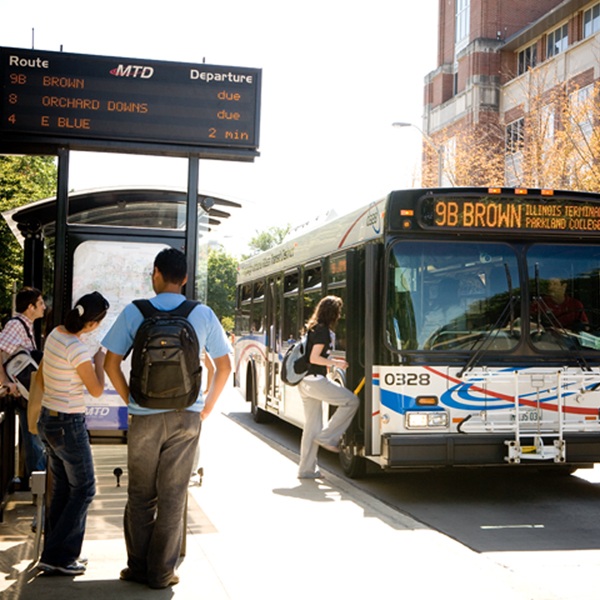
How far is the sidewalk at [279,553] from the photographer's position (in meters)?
4.82

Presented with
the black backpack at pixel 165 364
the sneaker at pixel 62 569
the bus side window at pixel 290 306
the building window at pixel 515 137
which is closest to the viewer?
the black backpack at pixel 165 364

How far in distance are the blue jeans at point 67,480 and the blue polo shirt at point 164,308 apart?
0.50 m

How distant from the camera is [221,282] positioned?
228ft

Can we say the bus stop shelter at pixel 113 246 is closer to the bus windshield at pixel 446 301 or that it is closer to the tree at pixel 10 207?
the bus windshield at pixel 446 301

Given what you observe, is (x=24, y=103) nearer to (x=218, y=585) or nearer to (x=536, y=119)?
(x=218, y=585)

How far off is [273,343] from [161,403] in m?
8.62

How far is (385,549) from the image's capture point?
5.92 m

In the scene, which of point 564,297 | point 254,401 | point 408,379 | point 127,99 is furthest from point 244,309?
point 127,99

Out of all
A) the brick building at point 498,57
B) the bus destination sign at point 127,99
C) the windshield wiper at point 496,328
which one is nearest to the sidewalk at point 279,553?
the windshield wiper at point 496,328

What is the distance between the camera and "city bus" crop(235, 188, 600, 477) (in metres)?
7.73

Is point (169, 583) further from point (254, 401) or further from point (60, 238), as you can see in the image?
point (254, 401)

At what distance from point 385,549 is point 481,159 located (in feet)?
73.5

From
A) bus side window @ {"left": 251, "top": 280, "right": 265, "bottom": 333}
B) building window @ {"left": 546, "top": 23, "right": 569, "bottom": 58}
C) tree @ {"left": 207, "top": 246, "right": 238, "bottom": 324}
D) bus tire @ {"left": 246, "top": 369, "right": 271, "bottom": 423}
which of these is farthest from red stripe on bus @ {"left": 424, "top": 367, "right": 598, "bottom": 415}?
tree @ {"left": 207, "top": 246, "right": 238, "bottom": 324}

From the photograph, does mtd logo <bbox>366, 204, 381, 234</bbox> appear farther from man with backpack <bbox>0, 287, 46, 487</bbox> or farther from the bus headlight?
man with backpack <bbox>0, 287, 46, 487</bbox>
